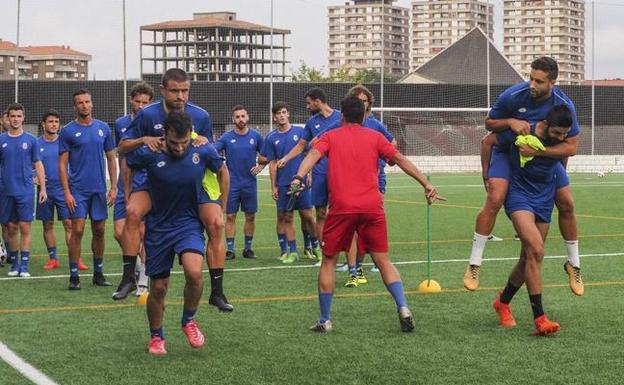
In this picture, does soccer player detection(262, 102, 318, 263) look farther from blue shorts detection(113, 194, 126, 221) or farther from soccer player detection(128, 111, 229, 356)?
soccer player detection(128, 111, 229, 356)

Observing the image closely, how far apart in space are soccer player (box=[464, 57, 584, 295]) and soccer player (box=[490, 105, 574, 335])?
0.07 meters

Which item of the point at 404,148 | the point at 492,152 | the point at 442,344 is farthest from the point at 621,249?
the point at 404,148

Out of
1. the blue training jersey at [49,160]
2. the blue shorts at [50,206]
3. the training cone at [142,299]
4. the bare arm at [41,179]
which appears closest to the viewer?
the training cone at [142,299]

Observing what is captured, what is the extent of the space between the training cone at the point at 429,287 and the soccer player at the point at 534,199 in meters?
2.21

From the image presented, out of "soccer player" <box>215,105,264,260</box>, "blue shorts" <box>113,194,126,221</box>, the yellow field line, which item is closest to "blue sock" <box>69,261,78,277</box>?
"blue shorts" <box>113,194,126,221</box>

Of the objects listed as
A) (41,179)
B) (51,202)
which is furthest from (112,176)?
(51,202)

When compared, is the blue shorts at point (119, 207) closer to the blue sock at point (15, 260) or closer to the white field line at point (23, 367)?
the blue sock at point (15, 260)

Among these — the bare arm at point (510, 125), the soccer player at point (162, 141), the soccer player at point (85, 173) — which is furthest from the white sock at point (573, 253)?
the soccer player at point (85, 173)

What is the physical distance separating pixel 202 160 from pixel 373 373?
1.99 meters

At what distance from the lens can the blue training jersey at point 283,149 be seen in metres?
16.5

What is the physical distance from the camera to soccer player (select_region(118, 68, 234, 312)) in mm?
8898

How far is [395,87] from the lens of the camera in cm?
5475

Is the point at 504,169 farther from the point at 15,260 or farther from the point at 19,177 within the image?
the point at 15,260

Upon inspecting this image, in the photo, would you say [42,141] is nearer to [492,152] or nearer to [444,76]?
[492,152]
